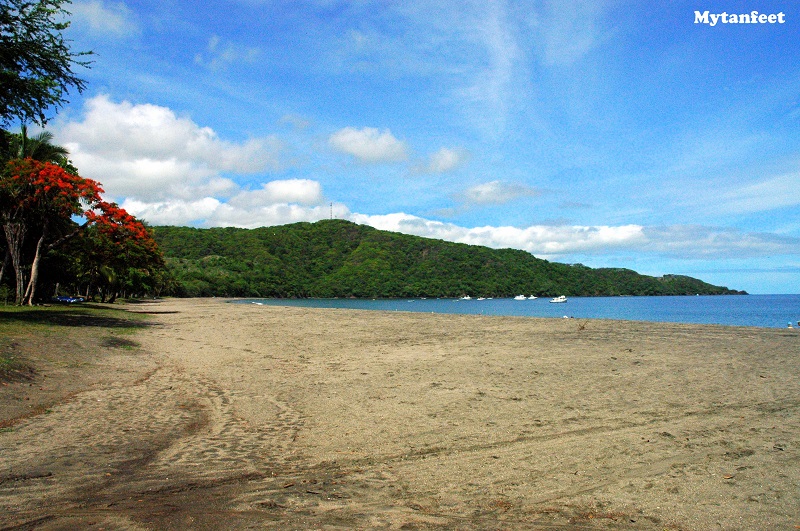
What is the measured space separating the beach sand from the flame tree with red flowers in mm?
15040

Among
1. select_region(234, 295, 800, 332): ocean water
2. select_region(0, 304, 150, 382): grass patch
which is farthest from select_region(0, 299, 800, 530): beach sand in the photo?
select_region(234, 295, 800, 332): ocean water

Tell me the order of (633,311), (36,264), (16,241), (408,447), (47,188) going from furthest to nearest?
(633,311)
(16,241)
(36,264)
(47,188)
(408,447)

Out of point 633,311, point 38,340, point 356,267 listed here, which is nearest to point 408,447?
point 38,340

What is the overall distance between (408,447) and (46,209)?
84.4 ft

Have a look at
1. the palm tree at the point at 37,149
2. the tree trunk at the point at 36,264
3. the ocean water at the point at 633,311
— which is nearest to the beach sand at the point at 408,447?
the tree trunk at the point at 36,264

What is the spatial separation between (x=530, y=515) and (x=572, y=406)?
191 inches

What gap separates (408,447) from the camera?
6.78m

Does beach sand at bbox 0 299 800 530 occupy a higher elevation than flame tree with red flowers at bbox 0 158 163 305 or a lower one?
lower

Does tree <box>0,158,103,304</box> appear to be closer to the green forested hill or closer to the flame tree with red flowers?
the flame tree with red flowers

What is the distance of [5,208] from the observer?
85.1 feet

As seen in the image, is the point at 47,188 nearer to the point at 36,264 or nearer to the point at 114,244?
the point at 36,264

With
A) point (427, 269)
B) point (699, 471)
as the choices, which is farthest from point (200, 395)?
point (427, 269)

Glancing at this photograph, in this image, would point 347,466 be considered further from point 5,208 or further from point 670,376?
point 5,208

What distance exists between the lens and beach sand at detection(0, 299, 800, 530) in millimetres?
4676
